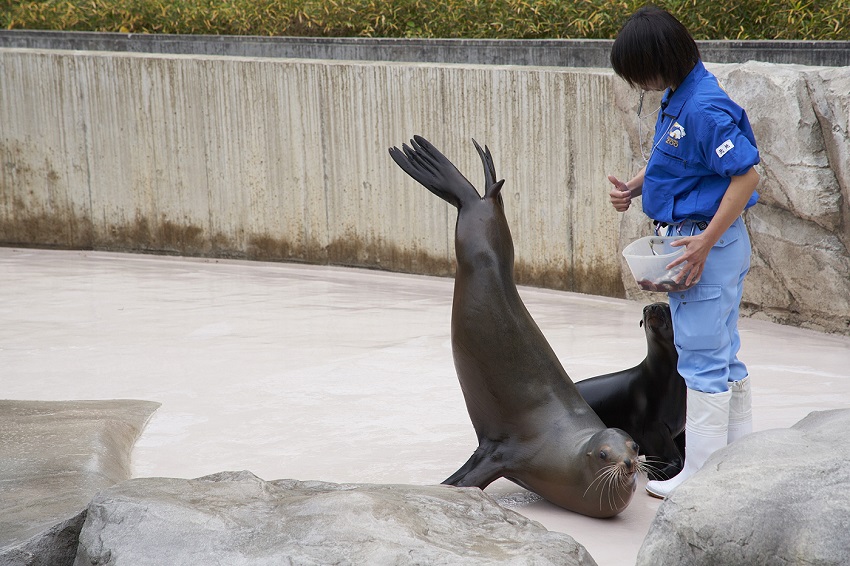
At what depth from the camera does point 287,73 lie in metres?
7.79

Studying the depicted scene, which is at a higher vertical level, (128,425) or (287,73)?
(287,73)

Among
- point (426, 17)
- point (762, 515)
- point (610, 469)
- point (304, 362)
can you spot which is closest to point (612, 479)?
point (610, 469)

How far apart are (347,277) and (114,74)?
2.48 metres

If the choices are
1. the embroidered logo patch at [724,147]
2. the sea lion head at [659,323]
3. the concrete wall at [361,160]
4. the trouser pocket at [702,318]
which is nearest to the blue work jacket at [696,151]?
the embroidered logo patch at [724,147]

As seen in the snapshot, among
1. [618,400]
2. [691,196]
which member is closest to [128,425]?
[618,400]

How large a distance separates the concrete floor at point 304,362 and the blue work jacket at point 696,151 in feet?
3.26

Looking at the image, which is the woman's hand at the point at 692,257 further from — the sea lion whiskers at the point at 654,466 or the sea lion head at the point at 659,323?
the sea lion whiskers at the point at 654,466

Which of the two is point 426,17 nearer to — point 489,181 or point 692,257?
point 489,181

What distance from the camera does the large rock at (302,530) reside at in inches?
101

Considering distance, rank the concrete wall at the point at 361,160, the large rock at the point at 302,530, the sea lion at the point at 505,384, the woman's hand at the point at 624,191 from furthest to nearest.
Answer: the concrete wall at the point at 361,160 < the woman's hand at the point at 624,191 < the sea lion at the point at 505,384 < the large rock at the point at 302,530

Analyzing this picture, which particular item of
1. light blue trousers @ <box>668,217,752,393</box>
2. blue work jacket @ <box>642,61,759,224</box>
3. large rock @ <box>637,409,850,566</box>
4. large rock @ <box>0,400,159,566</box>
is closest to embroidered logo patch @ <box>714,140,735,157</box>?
blue work jacket @ <box>642,61,759,224</box>

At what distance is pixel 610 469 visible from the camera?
3221 millimetres

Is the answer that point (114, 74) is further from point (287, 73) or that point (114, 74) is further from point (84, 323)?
point (84, 323)

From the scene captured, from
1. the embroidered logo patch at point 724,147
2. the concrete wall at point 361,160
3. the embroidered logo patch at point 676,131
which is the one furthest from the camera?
the concrete wall at point 361,160
